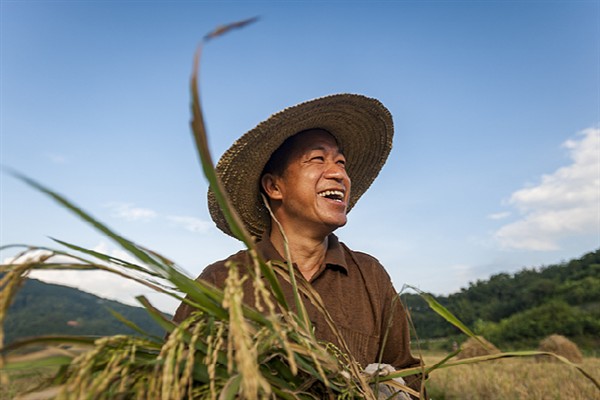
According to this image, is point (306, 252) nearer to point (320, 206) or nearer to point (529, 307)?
point (320, 206)

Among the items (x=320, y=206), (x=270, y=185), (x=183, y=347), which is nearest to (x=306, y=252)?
(x=320, y=206)

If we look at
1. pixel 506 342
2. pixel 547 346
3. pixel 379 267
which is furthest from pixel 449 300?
pixel 379 267

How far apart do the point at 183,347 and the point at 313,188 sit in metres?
1.85

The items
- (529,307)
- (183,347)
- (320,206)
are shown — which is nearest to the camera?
(183,347)

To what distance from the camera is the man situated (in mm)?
2582

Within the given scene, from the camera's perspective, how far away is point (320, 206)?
2.63 meters

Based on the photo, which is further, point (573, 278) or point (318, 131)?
point (573, 278)

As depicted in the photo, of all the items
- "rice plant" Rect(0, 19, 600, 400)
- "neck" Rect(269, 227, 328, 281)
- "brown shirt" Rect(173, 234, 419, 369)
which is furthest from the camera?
"neck" Rect(269, 227, 328, 281)

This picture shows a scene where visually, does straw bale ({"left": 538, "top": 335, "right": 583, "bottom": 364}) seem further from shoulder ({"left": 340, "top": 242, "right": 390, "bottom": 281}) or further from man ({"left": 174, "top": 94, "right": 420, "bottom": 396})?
man ({"left": 174, "top": 94, "right": 420, "bottom": 396})

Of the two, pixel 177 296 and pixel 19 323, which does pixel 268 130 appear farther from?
pixel 19 323

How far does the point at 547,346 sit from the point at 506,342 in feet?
41.3

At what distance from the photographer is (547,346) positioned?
1553 cm

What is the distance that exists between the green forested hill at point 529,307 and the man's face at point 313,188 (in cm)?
1701

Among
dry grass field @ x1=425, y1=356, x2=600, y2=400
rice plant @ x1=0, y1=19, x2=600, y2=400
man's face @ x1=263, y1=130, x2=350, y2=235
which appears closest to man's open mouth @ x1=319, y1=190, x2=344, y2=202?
man's face @ x1=263, y1=130, x2=350, y2=235
